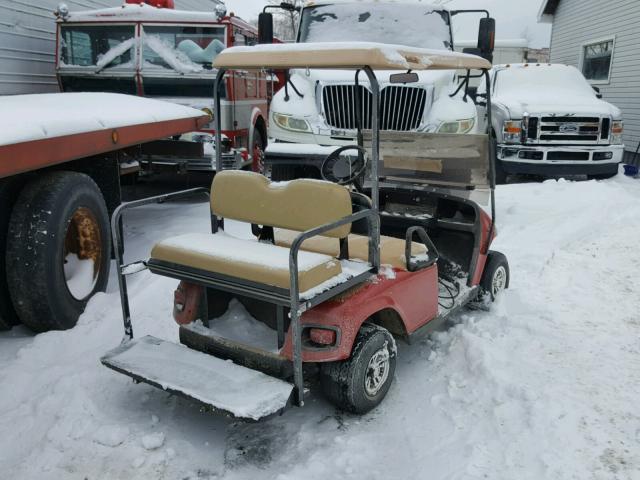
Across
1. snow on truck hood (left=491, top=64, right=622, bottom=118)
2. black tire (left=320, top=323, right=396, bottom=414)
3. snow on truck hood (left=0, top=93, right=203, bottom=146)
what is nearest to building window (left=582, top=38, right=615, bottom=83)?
snow on truck hood (left=491, top=64, right=622, bottom=118)

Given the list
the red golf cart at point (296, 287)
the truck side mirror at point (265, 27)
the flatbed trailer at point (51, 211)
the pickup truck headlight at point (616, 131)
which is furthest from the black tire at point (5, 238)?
the pickup truck headlight at point (616, 131)

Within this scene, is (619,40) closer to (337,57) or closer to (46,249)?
(337,57)

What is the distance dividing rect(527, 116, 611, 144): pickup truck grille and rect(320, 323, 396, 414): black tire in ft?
24.3

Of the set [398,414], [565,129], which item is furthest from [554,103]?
[398,414]

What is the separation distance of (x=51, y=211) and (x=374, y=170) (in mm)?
2191

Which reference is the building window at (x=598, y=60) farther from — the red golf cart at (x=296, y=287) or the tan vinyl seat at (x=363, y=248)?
the tan vinyl seat at (x=363, y=248)

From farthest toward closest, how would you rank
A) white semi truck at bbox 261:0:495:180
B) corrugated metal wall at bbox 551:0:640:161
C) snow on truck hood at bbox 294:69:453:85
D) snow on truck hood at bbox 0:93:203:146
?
corrugated metal wall at bbox 551:0:640:161 < snow on truck hood at bbox 294:69:453:85 < white semi truck at bbox 261:0:495:180 < snow on truck hood at bbox 0:93:203:146

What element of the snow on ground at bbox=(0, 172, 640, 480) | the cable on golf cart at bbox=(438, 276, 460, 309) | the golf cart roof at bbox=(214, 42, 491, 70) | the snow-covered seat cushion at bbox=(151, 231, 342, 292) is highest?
the golf cart roof at bbox=(214, 42, 491, 70)

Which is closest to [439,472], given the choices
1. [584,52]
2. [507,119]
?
[507,119]

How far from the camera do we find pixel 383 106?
661 centimetres

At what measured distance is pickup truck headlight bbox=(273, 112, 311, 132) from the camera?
260 inches

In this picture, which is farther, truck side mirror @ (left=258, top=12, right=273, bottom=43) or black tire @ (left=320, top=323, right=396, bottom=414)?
truck side mirror @ (left=258, top=12, right=273, bottom=43)

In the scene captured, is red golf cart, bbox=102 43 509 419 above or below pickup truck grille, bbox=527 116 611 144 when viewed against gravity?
below

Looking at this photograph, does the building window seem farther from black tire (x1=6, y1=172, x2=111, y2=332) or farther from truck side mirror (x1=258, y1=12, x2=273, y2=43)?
black tire (x1=6, y1=172, x2=111, y2=332)
